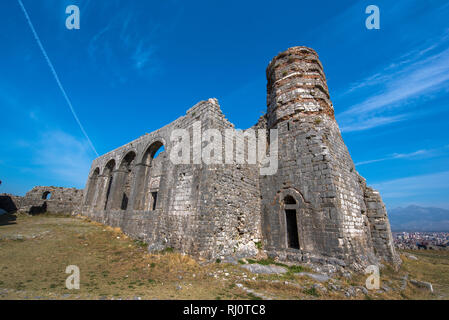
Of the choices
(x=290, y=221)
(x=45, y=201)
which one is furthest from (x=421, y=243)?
(x=45, y=201)

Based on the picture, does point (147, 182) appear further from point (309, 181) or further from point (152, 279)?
point (309, 181)

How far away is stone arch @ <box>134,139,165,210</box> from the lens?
13.4 metres

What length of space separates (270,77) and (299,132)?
4.56 metres

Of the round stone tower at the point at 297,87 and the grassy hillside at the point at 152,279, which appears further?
the round stone tower at the point at 297,87

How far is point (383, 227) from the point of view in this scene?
9.21 m

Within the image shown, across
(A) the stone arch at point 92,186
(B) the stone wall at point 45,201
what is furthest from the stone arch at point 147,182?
(B) the stone wall at point 45,201

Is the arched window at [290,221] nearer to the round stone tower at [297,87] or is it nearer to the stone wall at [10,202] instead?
the round stone tower at [297,87]

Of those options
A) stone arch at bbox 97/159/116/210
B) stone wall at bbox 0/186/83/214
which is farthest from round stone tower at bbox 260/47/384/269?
stone wall at bbox 0/186/83/214

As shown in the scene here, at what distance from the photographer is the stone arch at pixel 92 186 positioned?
19739 mm

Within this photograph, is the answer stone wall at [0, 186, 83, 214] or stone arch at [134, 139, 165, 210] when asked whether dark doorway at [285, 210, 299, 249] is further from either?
stone wall at [0, 186, 83, 214]

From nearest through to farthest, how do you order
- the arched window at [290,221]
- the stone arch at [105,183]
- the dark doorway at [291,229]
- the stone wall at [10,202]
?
1. the arched window at [290,221]
2. the dark doorway at [291,229]
3. the stone arch at [105,183]
4. the stone wall at [10,202]
